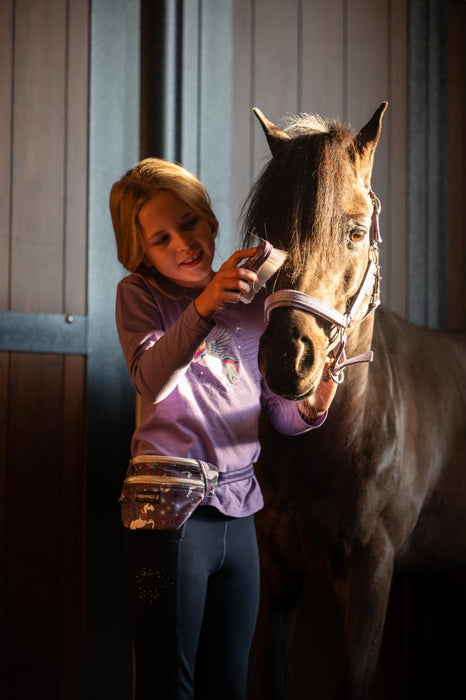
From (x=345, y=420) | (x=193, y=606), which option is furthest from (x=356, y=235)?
(x=193, y=606)

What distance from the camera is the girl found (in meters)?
0.94

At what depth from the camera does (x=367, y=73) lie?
1.83 m

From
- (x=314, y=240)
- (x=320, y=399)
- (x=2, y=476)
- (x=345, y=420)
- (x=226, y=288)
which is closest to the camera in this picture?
(x=226, y=288)

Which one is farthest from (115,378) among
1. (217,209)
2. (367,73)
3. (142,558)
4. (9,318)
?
(367,73)

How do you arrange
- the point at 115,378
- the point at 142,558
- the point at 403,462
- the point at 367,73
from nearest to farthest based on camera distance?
the point at 142,558, the point at 403,462, the point at 115,378, the point at 367,73

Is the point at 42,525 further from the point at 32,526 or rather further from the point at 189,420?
the point at 189,420

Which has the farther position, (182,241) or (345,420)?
(345,420)

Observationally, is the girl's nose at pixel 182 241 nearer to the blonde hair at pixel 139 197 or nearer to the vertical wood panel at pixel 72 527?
the blonde hair at pixel 139 197

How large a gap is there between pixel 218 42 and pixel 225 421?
102cm

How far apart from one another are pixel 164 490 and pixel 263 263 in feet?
1.01

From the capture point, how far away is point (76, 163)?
1573 mm

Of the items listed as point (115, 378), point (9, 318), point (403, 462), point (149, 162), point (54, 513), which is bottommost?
point (54, 513)

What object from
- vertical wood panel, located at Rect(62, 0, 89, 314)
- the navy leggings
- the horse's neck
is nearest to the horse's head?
the horse's neck

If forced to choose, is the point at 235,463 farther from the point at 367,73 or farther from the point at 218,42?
the point at 367,73
